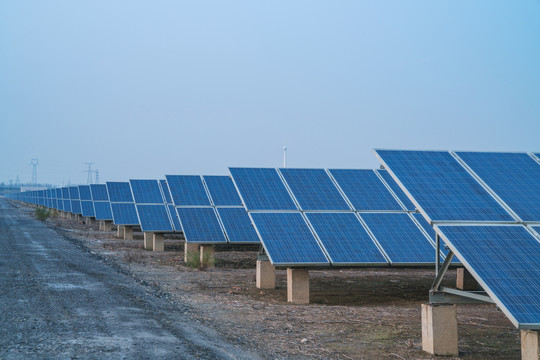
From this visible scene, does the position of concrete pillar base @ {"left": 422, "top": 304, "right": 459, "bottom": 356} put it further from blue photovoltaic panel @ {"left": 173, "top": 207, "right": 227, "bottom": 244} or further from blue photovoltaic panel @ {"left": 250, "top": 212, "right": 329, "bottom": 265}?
blue photovoltaic panel @ {"left": 173, "top": 207, "right": 227, "bottom": 244}

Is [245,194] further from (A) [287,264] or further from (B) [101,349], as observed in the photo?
(B) [101,349]

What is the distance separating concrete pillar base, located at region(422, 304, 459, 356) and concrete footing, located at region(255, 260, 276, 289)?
817 centimetres

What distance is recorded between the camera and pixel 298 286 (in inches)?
567

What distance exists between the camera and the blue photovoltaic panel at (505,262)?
740 cm

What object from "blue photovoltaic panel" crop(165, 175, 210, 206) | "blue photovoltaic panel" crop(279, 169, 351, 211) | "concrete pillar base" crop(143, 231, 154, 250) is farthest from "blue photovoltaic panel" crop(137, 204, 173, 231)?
"blue photovoltaic panel" crop(279, 169, 351, 211)

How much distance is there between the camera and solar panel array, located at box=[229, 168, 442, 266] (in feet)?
45.4

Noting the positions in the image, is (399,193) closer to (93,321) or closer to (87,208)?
(93,321)

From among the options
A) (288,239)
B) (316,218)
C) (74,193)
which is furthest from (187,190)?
(74,193)

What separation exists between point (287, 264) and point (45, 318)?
5.22 meters

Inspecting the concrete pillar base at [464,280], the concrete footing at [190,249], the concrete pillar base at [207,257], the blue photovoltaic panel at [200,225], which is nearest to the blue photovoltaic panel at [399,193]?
the concrete pillar base at [464,280]

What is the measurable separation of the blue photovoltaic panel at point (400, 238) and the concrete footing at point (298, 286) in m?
2.03

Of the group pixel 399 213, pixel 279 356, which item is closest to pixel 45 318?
pixel 279 356

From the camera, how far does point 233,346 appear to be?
9414 mm

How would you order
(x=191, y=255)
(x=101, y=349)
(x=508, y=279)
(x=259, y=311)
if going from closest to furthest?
(x=508, y=279), (x=101, y=349), (x=259, y=311), (x=191, y=255)
